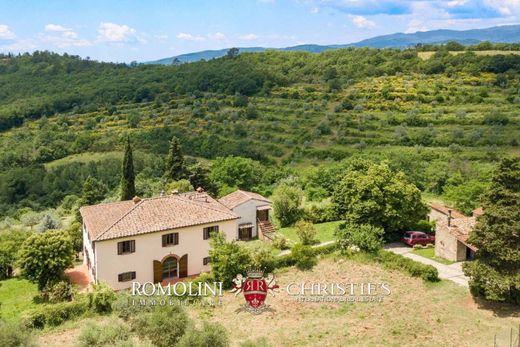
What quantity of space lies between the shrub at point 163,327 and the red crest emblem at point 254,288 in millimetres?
6708

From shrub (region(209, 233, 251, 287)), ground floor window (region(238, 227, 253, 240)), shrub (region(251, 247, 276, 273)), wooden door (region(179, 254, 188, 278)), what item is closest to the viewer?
shrub (region(209, 233, 251, 287))

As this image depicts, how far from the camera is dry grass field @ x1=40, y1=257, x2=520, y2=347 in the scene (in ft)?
66.7

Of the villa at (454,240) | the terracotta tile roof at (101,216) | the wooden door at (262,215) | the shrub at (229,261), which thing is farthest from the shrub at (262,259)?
the villa at (454,240)

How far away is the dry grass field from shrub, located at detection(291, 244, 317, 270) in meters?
3.74

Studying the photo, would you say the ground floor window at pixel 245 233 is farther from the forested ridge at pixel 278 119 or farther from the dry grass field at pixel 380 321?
the forested ridge at pixel 278 119

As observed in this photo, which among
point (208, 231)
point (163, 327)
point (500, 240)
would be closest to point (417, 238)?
point (500, 240)

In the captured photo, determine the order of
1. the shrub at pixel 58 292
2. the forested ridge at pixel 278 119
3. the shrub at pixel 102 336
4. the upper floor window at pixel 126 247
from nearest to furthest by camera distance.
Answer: the shrub at pixel 102 336
the shrub at pixel 58 292
the upper floor window at pixel 126 247
the forested ridge at pixel 278 119

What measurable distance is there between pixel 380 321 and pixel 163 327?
10.2 metres

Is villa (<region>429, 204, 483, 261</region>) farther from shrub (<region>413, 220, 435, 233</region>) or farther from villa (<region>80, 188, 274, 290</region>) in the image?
Answer: villa (<region>80, 188, 274, 290</region>)

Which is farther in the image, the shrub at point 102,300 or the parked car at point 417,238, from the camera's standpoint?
the parked car at point 417,238

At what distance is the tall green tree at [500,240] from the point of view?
21.9 metres

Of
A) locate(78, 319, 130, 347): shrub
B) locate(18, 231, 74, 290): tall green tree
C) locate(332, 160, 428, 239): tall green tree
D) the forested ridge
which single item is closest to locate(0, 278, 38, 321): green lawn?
locate(18, 231, 74, 290): tall green tree

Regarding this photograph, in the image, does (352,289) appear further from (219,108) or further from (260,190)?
(219,108)

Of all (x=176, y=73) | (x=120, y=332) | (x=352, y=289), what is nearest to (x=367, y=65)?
(x=176, y=73)
